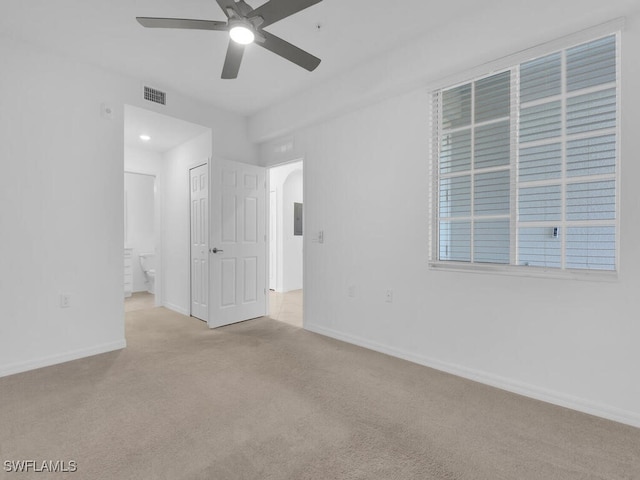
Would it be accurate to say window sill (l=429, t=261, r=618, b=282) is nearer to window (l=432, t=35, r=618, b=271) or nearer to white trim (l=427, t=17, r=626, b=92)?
window (l=432, t=35, r=618, b=271)

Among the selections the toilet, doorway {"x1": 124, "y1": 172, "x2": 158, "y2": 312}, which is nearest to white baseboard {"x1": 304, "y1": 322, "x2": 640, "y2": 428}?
the toilet

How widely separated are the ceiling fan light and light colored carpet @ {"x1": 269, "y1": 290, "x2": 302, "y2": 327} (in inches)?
125

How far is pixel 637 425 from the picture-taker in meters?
1.90

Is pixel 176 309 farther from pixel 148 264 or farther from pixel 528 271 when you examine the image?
pixel 528 271

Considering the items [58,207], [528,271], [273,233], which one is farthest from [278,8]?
[273,233]

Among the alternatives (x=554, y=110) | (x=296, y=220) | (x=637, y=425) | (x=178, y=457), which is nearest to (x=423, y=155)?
(x=554, y=110)

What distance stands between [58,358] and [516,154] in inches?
167

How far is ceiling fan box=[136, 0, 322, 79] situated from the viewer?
5.80 feet

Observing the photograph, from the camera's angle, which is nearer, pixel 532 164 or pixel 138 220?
pixel 532 164

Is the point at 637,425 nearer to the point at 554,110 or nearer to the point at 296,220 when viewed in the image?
the point at 554,110

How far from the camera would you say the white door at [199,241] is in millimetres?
4102

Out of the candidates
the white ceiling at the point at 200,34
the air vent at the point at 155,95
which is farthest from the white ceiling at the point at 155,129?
the white ceiling at the point at 200,34

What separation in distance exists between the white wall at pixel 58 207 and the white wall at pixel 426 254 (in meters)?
1.89

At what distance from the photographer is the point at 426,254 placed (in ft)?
9.25
